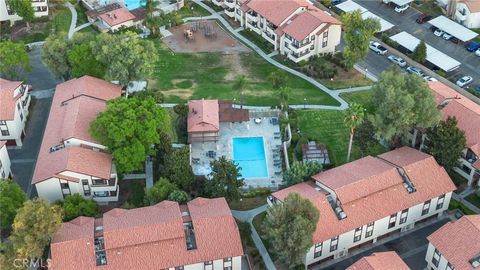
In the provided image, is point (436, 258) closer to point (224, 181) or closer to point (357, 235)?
point (357, 235)

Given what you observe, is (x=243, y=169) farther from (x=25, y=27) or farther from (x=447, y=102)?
(x=25, y=27)

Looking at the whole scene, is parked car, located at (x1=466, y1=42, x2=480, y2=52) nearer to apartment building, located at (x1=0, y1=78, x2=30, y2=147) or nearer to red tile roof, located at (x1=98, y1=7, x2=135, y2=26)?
red tile roof, located at (x1=98, y1=7, x2=135, y2=26)

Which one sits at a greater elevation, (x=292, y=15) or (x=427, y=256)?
(x=292, y=15)

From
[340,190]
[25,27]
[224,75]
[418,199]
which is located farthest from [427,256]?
[25,27]

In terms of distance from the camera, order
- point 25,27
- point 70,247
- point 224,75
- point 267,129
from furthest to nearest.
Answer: point 25,27 → point 224,75 → point 267,129 → point 70,247

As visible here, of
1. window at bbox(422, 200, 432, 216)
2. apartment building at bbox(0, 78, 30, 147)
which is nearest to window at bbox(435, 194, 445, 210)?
window at bbox(422, 200, 432, 216)

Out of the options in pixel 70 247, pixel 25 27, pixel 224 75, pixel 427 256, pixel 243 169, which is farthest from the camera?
pixel 25 27

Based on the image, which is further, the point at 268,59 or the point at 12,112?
the point at 268,59

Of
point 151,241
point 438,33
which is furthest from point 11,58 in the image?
point 438,33
